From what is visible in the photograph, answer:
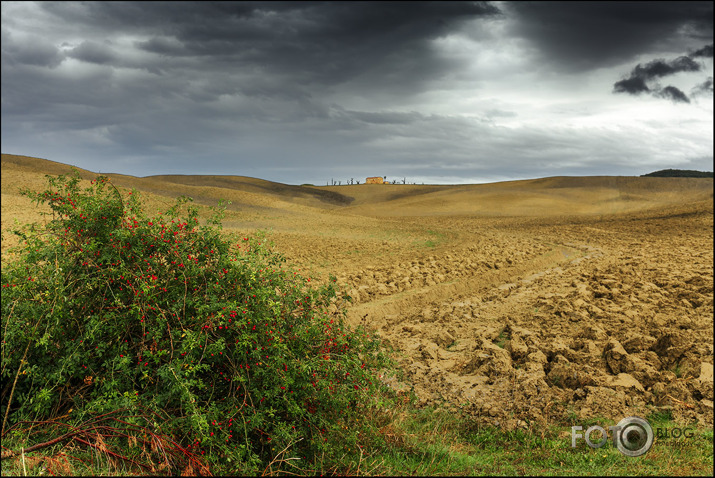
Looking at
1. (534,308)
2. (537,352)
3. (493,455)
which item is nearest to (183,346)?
(493,455)

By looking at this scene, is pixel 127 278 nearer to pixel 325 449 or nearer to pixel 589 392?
pixel 325 449

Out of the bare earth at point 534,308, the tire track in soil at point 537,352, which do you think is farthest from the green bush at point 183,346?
the tire track in soil at point 537,352

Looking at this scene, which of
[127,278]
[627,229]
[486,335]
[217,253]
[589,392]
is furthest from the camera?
[627,229]

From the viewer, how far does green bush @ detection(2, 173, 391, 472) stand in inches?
149

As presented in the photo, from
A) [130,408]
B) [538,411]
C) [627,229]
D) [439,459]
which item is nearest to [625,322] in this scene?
[538,411]

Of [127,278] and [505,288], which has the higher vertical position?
[127,278]

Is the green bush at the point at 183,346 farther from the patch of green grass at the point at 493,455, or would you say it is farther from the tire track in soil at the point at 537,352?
the tire track in soil at the point at 537,352

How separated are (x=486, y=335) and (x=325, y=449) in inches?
182

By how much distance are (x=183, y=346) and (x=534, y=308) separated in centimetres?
716

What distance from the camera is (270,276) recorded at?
14.9 feet

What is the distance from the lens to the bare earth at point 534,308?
5746 mm

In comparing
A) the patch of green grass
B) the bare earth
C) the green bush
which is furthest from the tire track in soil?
the green bush

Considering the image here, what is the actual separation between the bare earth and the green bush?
1.04 m

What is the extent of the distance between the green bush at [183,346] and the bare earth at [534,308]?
104 centimetres
